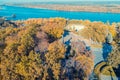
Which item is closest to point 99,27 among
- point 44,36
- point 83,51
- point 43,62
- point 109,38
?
point 109,38

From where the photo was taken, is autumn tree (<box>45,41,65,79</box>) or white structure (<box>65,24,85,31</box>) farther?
white structure (<box>65,24,85,31</box>)

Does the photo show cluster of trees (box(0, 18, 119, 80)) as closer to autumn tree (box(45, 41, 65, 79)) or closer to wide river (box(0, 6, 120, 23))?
autumn tree (box(45, 41, 65, 79))

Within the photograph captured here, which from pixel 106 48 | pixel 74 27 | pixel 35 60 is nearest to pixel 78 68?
pixel 35 60

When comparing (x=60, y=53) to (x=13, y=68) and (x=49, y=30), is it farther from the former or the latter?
(x=49, y=30)

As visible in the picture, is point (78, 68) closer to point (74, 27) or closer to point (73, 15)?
point (74, 27)

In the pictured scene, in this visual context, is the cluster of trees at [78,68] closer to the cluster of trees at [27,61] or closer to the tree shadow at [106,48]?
the cluster of trees at [27,61]

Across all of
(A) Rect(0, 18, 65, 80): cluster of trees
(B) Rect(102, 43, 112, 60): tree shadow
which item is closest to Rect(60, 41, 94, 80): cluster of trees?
(A) Rect(0, 18, 65, 80): cluster of trees

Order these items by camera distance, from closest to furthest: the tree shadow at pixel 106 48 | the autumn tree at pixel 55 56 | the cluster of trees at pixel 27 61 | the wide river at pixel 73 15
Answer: the cluster of trees at pixel 27 61, the autumn tree at pixel 55 56, the tree shadow at pixel 106 48, the wide river at pixel 73 15

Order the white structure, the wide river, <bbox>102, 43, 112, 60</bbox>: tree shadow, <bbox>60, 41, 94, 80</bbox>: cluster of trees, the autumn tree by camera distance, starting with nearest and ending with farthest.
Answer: the autumn tree, <bbox>60, 41, 94, 80</bbox>: cluster of trees, <bbox>102, 43, 112, 60</bbox>: tree shadow, the white structure, the wide river

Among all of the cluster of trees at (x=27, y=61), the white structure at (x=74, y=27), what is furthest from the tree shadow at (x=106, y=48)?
the cluster of trees at (x=27, y=61)

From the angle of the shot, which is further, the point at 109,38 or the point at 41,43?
the point at 109,38

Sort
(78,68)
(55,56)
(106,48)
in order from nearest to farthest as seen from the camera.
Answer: (78,68) → (55,56) → (106,48)
